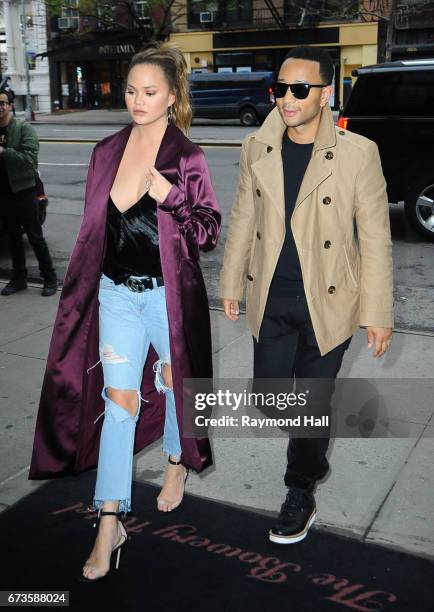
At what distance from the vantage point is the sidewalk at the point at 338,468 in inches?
139

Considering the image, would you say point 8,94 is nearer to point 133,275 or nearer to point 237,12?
point 133,275

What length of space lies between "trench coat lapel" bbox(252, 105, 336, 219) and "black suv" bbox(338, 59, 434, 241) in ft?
21.9

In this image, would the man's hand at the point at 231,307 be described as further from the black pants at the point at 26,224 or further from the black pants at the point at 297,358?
the black pants at the point at 26,224

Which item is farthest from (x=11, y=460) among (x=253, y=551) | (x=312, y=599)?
(x=312, y=599)

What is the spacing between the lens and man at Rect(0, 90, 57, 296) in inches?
279

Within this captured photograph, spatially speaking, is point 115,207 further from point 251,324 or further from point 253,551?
point 253,551

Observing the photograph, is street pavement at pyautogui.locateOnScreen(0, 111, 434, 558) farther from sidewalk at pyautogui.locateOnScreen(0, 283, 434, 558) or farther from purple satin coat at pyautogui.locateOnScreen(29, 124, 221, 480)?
purple satin coat at pyautogui.locateOnScreen(29, 124, 221, 480)

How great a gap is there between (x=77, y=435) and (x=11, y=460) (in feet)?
2.89

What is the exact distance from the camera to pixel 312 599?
9.70ft

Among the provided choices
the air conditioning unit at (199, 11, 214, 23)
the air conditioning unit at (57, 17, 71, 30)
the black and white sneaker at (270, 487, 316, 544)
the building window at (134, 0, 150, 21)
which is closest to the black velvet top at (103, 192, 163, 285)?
the black and white sneaker at (270, 487, 316, 544)

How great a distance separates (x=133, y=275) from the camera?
321cm

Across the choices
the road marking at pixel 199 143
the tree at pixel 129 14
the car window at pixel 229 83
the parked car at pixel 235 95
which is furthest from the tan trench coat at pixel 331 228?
the tree at pixel 129 14

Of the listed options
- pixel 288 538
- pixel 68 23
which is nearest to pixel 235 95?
pixel 68 23

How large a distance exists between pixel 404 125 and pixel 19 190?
4.91 metres
